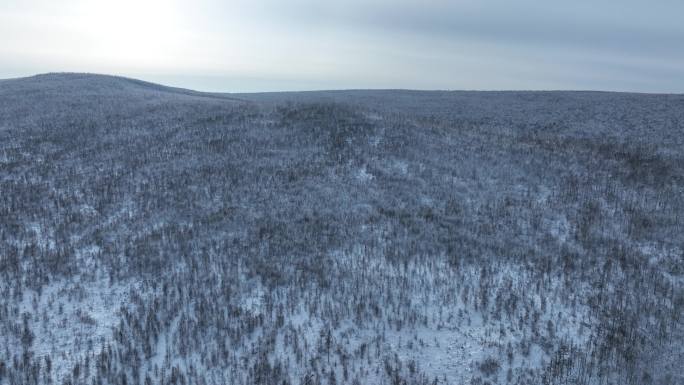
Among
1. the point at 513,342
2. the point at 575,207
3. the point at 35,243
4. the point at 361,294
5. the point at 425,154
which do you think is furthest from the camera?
the point at 425,154

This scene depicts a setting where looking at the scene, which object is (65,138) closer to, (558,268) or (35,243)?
(35,243)

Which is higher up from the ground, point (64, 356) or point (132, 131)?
point (132, 131)

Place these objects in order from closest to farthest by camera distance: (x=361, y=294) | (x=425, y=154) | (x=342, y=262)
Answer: (x=361, y=294), (x=342, y=262), (x=425, y=154)

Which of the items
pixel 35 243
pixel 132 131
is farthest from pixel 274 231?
pixel 132 131

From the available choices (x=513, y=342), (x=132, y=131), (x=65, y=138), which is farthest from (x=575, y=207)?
(x=65, y=138)

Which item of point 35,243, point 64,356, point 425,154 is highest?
point 425,154

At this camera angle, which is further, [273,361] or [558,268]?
[558,268]
